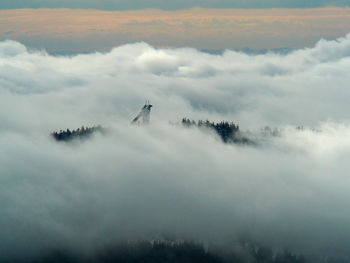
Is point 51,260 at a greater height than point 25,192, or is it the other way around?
point 25,192

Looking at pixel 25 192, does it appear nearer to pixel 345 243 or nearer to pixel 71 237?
pixel 71 237

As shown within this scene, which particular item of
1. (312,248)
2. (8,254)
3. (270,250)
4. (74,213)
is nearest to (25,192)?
(74,213)

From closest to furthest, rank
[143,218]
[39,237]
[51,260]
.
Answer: [51,260] < [39,237] < [143,218]

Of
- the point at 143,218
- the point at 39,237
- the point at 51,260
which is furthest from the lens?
the point at 143,218

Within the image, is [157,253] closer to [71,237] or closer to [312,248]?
[71,237]

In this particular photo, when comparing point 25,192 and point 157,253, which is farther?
point 25,192

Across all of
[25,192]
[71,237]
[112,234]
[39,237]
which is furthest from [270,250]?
[25,192]
